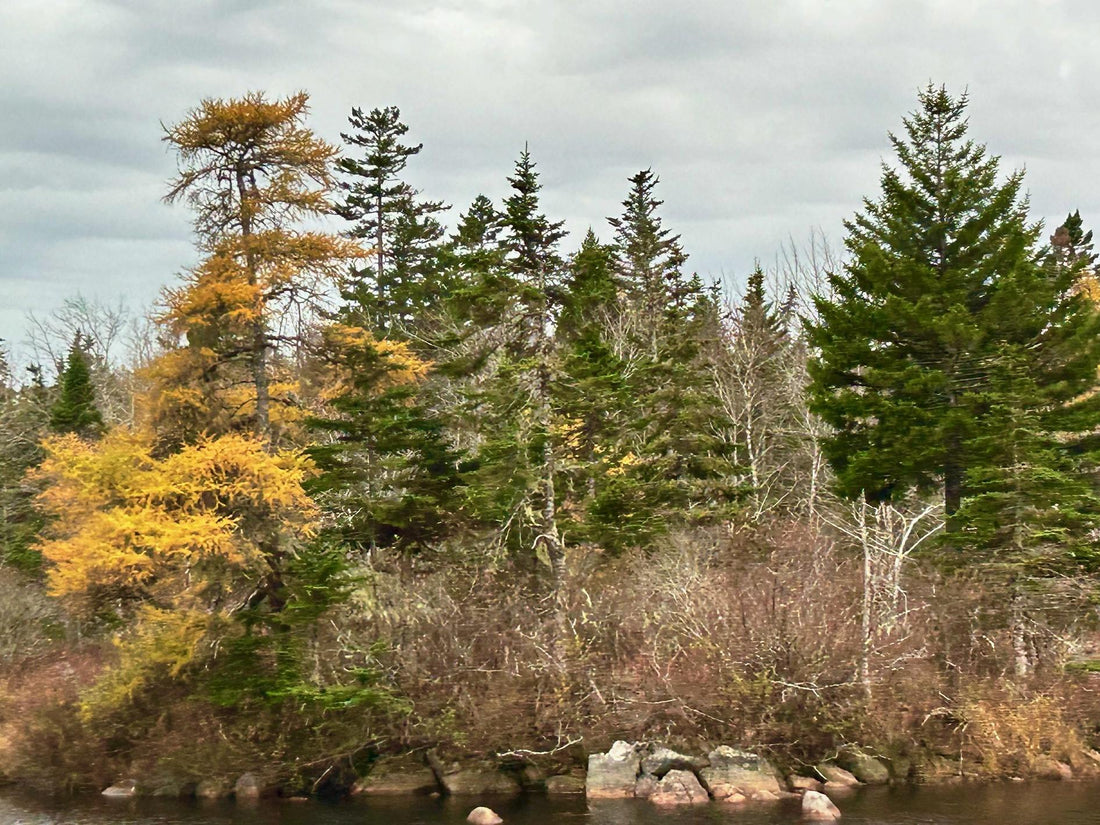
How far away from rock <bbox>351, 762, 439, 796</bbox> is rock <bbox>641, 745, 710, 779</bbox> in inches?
202

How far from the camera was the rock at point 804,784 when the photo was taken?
737 inches

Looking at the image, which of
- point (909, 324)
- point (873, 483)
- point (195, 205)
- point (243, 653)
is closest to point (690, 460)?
point (873, 483)

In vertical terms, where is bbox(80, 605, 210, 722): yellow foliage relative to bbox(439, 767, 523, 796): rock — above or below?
above

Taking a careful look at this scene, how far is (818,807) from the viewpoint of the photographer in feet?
56.3

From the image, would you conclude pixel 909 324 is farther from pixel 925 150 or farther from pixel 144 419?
pixel 144 419

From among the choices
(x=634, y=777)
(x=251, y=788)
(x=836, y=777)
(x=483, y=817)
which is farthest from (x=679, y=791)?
(x=251, y=788)

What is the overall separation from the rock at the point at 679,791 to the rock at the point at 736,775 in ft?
0.99

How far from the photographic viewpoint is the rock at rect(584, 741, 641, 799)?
19016 mm

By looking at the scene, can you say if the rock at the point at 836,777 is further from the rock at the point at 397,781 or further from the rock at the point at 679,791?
the rock at the point at 397,781

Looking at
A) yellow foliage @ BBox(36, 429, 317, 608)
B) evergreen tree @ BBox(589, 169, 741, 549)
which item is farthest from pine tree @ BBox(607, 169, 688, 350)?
yellow foliage @ BBox(36, 429, 317, 608)

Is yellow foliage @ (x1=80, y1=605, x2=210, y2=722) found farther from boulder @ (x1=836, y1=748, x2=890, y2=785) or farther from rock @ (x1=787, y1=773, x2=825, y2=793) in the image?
boulder @ (x1=836, y1=748, x2=890, y2=785)

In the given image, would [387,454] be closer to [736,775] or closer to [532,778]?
[532,778]

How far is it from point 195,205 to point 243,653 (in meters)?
10.6

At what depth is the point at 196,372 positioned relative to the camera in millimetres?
20500
